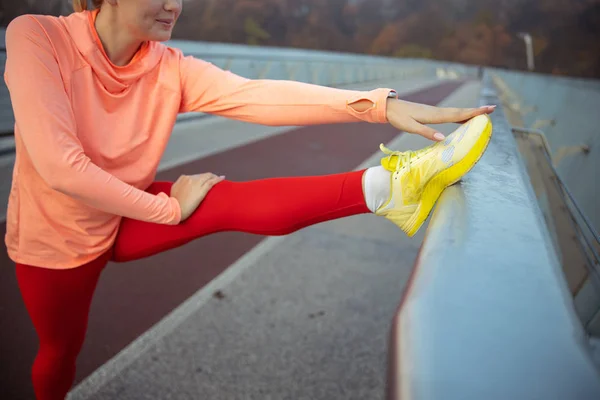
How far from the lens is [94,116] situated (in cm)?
130

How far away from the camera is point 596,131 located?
2471mm

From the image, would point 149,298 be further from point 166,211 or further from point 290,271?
point 166,211

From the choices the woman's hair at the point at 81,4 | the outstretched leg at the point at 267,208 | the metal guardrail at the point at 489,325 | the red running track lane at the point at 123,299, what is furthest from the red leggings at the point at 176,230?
the metal guardrail at the point at 489,325

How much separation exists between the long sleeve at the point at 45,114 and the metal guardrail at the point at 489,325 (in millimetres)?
884

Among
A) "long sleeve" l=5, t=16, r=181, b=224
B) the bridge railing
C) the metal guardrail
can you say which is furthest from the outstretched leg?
the bridge railing

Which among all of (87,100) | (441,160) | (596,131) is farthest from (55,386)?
(596,131)

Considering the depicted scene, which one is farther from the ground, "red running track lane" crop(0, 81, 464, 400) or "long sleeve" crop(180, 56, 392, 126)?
"long sleeve" crop(180, 56, 392, 126)

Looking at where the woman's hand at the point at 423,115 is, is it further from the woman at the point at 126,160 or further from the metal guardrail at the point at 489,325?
the metal guardrail at the point at 489,325

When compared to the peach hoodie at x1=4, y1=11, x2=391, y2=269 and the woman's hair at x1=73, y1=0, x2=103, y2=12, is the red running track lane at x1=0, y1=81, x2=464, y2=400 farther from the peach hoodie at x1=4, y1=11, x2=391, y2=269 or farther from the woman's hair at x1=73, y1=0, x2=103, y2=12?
the woman's hair at x1=73, y1=0, x2=103, y2=12

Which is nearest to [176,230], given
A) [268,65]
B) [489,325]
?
[489,325]

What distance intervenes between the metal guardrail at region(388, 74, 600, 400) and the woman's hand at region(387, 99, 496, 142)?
66 centimetres

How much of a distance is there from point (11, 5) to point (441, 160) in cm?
178

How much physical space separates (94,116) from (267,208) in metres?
0.52

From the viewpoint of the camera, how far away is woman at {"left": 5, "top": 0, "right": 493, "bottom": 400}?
112cm
